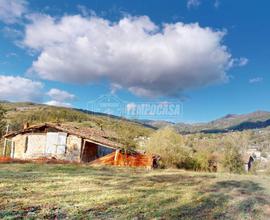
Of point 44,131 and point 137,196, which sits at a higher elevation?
point 44,131

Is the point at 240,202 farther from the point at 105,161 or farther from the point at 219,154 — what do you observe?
the point at 219,154

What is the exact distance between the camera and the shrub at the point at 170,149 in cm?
4338

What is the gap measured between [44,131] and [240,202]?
3128cm

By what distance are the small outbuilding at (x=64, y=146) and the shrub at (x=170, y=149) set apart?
164 inches

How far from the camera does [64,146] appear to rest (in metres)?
40.2

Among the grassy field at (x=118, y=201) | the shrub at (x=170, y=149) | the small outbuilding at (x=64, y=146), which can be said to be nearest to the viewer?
the grassy field at (x=118, y=201)

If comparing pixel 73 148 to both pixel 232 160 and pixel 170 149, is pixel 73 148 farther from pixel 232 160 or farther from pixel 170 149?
pixel 232 160

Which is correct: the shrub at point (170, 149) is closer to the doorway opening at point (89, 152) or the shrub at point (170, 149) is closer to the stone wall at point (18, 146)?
the doorway opening at point (89, 152)

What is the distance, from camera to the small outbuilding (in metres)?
38.2

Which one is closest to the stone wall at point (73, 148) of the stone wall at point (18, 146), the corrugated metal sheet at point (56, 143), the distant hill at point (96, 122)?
the corrugated metal sheet at point (56, 143)

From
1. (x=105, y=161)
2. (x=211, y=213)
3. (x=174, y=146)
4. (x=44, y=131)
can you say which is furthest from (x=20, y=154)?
(x=211, y=213)

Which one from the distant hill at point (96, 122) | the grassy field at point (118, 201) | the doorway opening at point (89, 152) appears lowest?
the grassy field at point (118, 201)

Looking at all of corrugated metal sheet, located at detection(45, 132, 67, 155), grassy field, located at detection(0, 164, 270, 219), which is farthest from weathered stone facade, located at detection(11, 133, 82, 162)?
grassy field, located at detection(0, 164, 270, 219)

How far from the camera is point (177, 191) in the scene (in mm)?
15305
